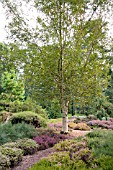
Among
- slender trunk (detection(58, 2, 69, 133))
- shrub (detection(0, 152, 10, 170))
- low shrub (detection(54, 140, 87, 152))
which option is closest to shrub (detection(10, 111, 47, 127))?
slender trunk (detection(58, 2, 69, 133))

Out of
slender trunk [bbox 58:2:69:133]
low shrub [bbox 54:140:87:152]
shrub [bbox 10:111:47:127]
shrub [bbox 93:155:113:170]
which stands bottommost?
shrub [bbox 93:155:113:170]

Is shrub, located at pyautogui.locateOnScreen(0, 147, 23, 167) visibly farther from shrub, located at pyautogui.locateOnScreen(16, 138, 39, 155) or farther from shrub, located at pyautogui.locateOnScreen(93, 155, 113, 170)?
shrub, located at pyautogui.locateOnScreen(93, 155, 113, 170)

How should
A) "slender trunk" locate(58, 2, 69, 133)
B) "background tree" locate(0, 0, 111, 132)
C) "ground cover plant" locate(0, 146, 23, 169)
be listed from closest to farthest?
"ground cover plant" locate(0, 146, 23, 169), "slender trunk" locate(58, 2, 69, 133), "background tree" locate(0, 0, 111, 132)

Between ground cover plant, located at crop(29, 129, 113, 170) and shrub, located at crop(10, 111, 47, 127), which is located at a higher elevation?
shrub, located at crop(10, 111, 47, 127)

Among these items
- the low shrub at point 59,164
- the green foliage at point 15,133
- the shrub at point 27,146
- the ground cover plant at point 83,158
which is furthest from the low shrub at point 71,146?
the green foliage at point 15,133

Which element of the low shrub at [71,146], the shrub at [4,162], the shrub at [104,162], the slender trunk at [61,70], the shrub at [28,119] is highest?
the slender trunk at [61,70]

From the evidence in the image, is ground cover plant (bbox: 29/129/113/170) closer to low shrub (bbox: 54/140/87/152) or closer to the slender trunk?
low shrub (bbox: 54/140/87/152)

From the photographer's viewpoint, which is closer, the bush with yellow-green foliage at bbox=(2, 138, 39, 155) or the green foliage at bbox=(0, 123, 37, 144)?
the bush with yellow-green foliage at bbox=(2, 138, 39, 155)

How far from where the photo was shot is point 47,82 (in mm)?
7371

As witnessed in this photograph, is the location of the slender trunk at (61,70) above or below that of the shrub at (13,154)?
above

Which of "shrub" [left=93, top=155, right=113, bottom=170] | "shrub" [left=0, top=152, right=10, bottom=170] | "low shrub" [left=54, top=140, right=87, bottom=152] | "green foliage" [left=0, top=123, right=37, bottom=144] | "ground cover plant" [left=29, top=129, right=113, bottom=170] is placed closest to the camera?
"shrub" [left=93, top=155, right=113, bottom=170]

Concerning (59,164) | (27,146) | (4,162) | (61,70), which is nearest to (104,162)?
(59,164)

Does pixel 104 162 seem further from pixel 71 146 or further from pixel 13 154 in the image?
pixel 13 154

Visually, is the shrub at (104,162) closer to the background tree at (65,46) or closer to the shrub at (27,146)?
the shrub at (27,146)
